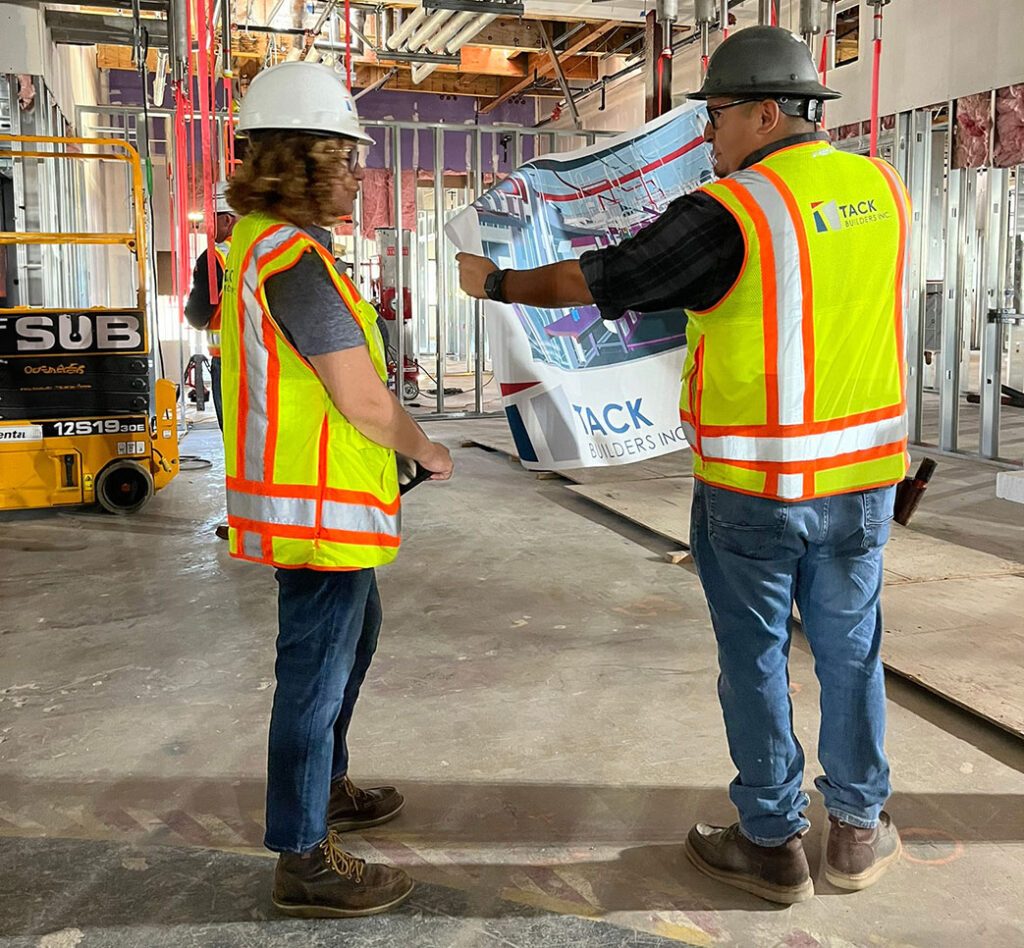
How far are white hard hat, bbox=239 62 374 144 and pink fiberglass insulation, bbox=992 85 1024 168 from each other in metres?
6.38

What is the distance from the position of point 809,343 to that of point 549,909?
1144mm

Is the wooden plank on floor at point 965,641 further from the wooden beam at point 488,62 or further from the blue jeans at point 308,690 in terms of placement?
the wooden beam at point 488,62

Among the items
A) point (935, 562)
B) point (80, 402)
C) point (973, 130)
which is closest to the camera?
point (935, 562)

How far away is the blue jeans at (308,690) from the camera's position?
1.84 meters

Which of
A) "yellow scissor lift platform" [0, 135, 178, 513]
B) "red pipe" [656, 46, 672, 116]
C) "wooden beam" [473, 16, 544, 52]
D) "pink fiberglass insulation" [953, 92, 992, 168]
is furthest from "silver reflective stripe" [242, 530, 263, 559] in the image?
"wooden beam" [473, 16, 544, 52]

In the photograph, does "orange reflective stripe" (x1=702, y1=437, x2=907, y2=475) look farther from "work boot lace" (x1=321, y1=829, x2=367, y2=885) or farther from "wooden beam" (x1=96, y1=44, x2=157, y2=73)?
"wooden beam" (x1=96, y1=44, x2=157, y2=73)

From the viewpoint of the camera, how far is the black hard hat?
180 cm

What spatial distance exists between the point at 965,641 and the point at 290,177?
264cm

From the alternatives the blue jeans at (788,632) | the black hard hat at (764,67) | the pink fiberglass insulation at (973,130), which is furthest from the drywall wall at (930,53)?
the blue jeans at (788,632)

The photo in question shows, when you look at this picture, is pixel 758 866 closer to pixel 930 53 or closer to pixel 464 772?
pixel 464 772

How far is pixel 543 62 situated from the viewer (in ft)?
39.5

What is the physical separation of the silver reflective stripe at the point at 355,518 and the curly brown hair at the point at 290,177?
0.49 metres

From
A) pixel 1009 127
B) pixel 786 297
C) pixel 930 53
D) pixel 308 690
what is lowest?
pixel 308 690

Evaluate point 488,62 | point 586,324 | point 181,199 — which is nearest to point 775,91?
point 586,324
